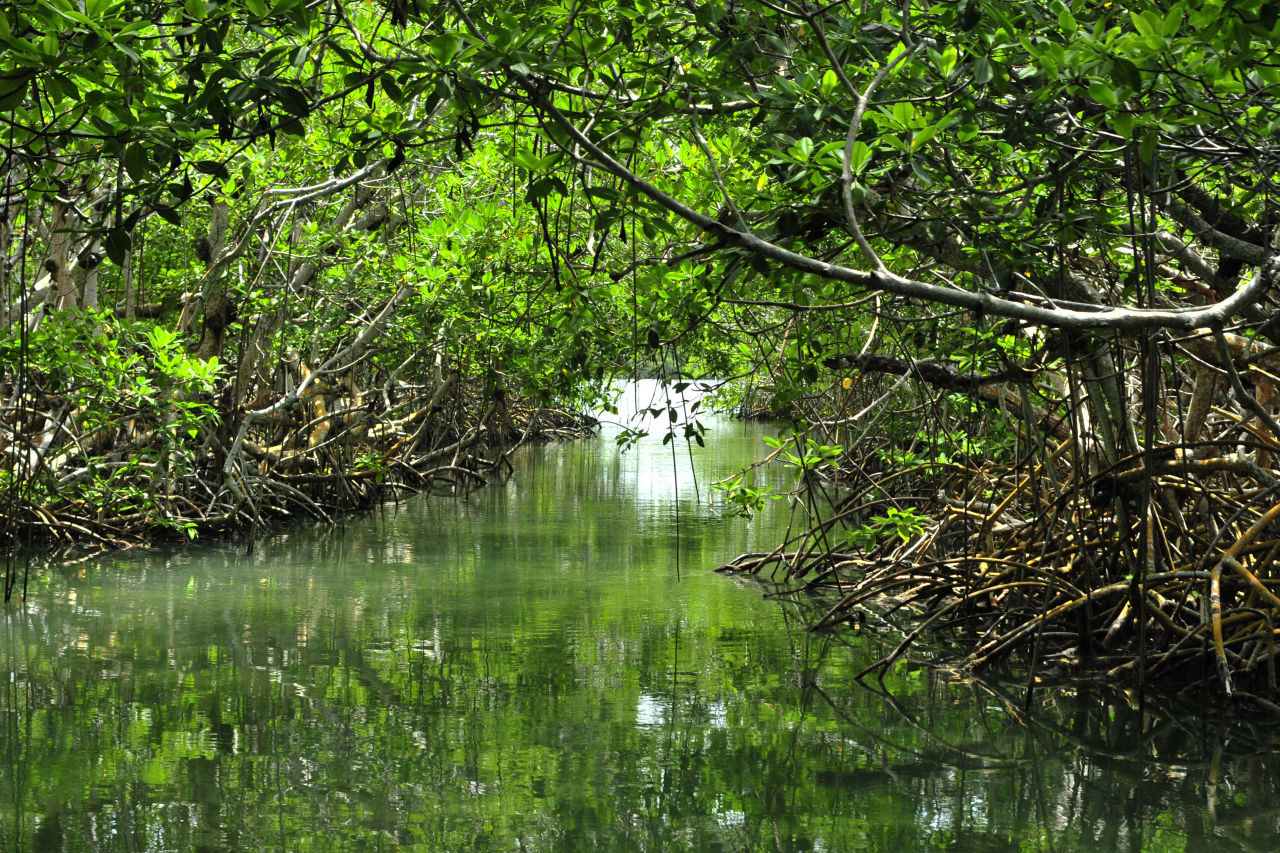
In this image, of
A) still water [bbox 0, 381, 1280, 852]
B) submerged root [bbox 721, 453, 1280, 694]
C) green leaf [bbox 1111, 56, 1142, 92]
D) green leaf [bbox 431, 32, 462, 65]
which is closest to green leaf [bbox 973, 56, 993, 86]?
green leaf [bbox 1111, 56, 1142, 92]

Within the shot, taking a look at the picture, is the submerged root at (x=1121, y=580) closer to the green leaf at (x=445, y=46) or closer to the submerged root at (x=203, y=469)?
the green leaf at (x=445, y=46)

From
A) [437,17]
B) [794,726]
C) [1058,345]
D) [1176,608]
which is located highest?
[437,17]

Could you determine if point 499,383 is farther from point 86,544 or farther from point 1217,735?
point 1217,735

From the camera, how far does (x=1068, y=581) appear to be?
5.75 m

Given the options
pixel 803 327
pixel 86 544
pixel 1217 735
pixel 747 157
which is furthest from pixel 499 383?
pixel 1217 735

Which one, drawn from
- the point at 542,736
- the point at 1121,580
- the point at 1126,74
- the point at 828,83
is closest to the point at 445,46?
the point at 828,83

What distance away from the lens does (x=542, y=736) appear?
15.6ft

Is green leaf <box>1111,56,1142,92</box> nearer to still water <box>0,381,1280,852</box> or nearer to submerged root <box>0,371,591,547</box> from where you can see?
still water <box>0,381,1280,852</box>

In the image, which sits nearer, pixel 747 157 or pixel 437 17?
pixel 437 17

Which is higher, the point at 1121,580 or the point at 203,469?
the point at 203,469

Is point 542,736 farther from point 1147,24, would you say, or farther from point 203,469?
point 203,469

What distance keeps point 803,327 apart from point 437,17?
3.04m

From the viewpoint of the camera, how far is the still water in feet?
12.6

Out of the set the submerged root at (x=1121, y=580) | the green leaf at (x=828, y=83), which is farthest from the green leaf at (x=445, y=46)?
the submerged root at (x=1121, y=580)
